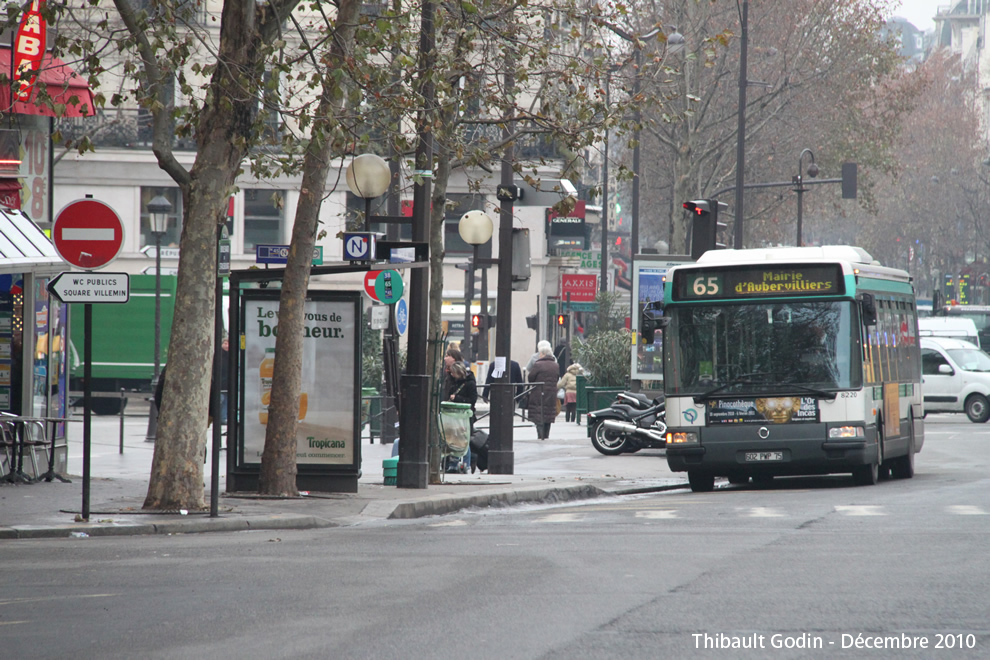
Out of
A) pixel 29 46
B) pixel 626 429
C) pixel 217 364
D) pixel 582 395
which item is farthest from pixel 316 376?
pixel 582 395

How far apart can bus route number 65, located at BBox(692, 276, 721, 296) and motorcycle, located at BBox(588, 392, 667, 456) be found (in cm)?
685

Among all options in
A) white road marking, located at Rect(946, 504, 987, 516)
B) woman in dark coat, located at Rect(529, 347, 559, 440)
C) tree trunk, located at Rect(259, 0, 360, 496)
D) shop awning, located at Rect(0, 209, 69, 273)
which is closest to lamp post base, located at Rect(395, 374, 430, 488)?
tree trunk, located at Rect(259, 0, 360, 496)

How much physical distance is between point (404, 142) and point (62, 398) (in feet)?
21.1

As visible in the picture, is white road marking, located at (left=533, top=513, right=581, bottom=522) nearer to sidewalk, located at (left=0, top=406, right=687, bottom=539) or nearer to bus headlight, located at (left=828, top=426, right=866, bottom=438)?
sidewalk, located at (left=0, top=406, right=687, bottom=539)

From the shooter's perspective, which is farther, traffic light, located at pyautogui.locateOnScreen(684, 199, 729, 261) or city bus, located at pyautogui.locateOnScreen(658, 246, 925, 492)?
traffic light, located at pyautogui.locateOnScreen(684, 199, 729, 261)

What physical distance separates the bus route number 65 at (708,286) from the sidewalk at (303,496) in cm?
266

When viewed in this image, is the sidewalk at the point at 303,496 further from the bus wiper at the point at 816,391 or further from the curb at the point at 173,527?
the bus wiper at the point at 816,391

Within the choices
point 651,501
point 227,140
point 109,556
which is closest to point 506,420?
point 651,501

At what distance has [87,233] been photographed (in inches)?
487

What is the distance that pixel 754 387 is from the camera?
17.0 metres

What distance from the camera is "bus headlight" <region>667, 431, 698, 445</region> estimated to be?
17.2 m

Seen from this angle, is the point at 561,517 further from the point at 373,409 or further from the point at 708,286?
the point at 373,409

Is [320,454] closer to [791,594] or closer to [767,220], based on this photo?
[791,594]

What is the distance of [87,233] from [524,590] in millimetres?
5891
